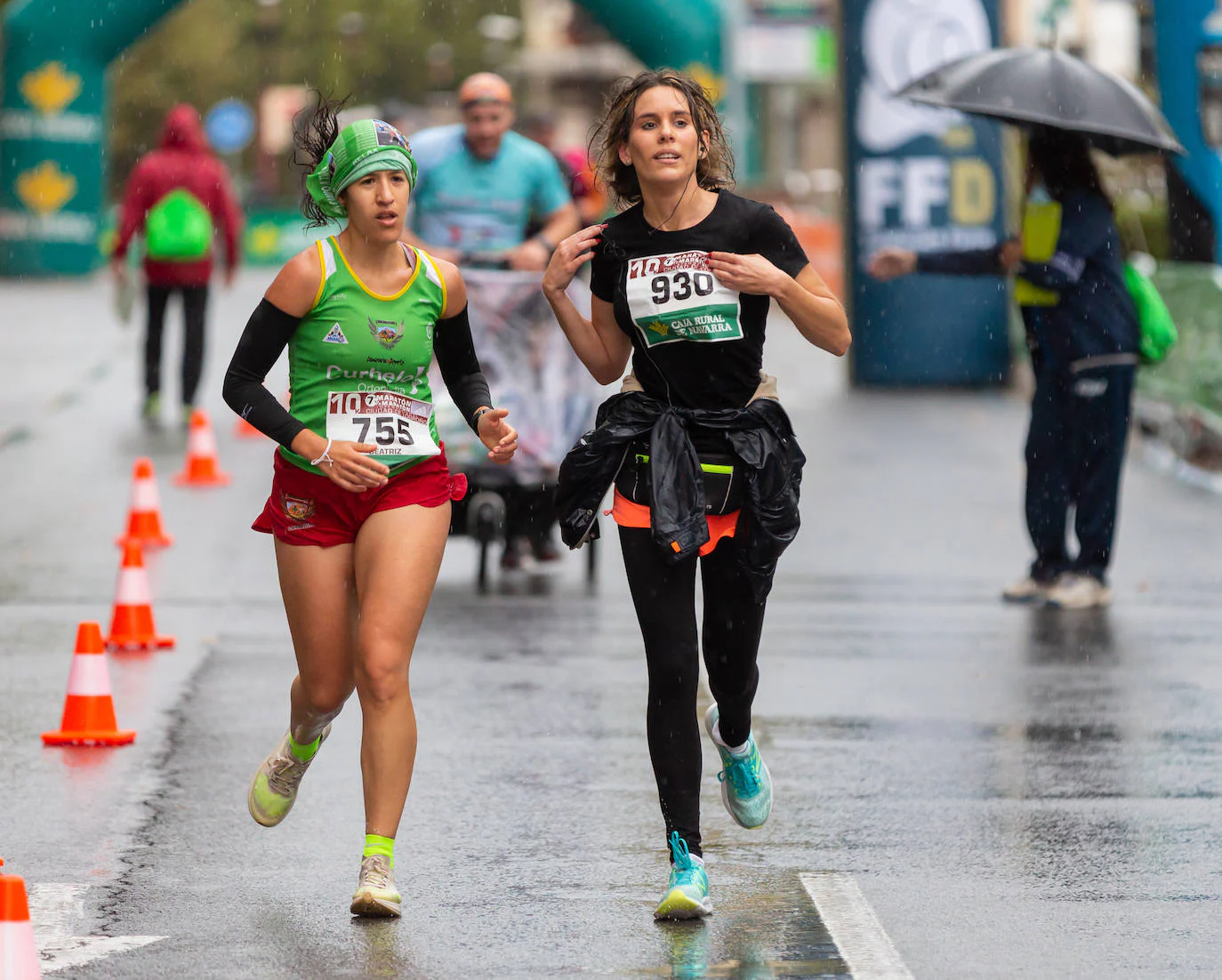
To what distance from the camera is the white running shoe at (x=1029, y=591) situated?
412 inches

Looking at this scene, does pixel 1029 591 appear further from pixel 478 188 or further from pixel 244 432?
pixel 244 432

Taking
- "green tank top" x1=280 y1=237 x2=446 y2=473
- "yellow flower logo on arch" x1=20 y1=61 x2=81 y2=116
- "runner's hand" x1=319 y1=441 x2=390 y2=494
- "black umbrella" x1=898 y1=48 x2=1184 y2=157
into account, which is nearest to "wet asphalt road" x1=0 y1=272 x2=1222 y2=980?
"runner's hand" x1=319 y1=441 x2=390 y2=494

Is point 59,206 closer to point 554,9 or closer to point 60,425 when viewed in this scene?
point 60,425

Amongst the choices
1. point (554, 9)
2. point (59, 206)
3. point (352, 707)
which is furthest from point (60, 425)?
point (554, 9)

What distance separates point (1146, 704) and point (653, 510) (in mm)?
3465

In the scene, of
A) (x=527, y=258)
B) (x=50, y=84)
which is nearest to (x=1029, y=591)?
(x=527, y=258)

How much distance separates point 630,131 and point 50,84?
3117 cm

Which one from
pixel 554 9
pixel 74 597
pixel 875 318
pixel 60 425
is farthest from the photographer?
pixel 554 9

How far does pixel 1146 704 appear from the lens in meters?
8.16

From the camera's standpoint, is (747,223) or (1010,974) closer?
(1010,974)

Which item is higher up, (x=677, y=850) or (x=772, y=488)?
(x=772, y=488)

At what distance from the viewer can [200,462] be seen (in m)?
14.3

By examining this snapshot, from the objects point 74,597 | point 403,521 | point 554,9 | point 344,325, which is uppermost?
point 554,9

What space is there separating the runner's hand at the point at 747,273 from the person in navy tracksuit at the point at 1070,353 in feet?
14.4
